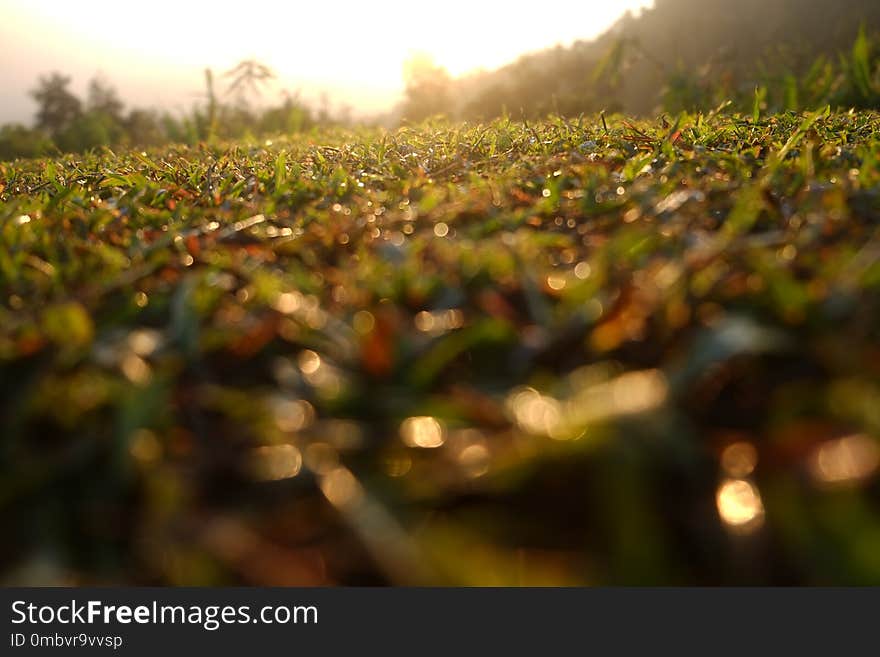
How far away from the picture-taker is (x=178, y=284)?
4.17 ft

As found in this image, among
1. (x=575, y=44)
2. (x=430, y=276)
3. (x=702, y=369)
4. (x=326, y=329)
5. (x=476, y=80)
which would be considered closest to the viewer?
(x=702, y=369)

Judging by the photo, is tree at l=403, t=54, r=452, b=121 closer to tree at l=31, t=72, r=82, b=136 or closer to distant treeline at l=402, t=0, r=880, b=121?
distant treeline at l=402, t=0, r=880, b=121

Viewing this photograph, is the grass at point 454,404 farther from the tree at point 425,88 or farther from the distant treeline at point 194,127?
the tree at point 425,88

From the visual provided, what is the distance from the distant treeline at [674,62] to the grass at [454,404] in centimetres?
545

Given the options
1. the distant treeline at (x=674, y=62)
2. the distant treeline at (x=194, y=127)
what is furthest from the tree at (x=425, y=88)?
the distant treeline at (x=194, y=127)

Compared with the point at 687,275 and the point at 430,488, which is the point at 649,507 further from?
the point at 687,275

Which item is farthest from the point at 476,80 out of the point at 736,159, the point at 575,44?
the point at 736,159

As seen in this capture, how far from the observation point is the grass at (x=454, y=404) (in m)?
0.65

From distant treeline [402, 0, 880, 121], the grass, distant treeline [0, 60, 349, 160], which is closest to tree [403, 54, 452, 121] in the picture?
A: distant treeline [402, 0, 880, 121]

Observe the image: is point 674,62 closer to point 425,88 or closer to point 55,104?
point 425,88

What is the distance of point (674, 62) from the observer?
22188 mm

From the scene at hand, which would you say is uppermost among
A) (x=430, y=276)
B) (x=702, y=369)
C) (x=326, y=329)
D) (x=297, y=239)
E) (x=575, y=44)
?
(x=575, y=44)

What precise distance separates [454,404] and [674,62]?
2453 cm

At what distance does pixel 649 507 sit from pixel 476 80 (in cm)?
3573
